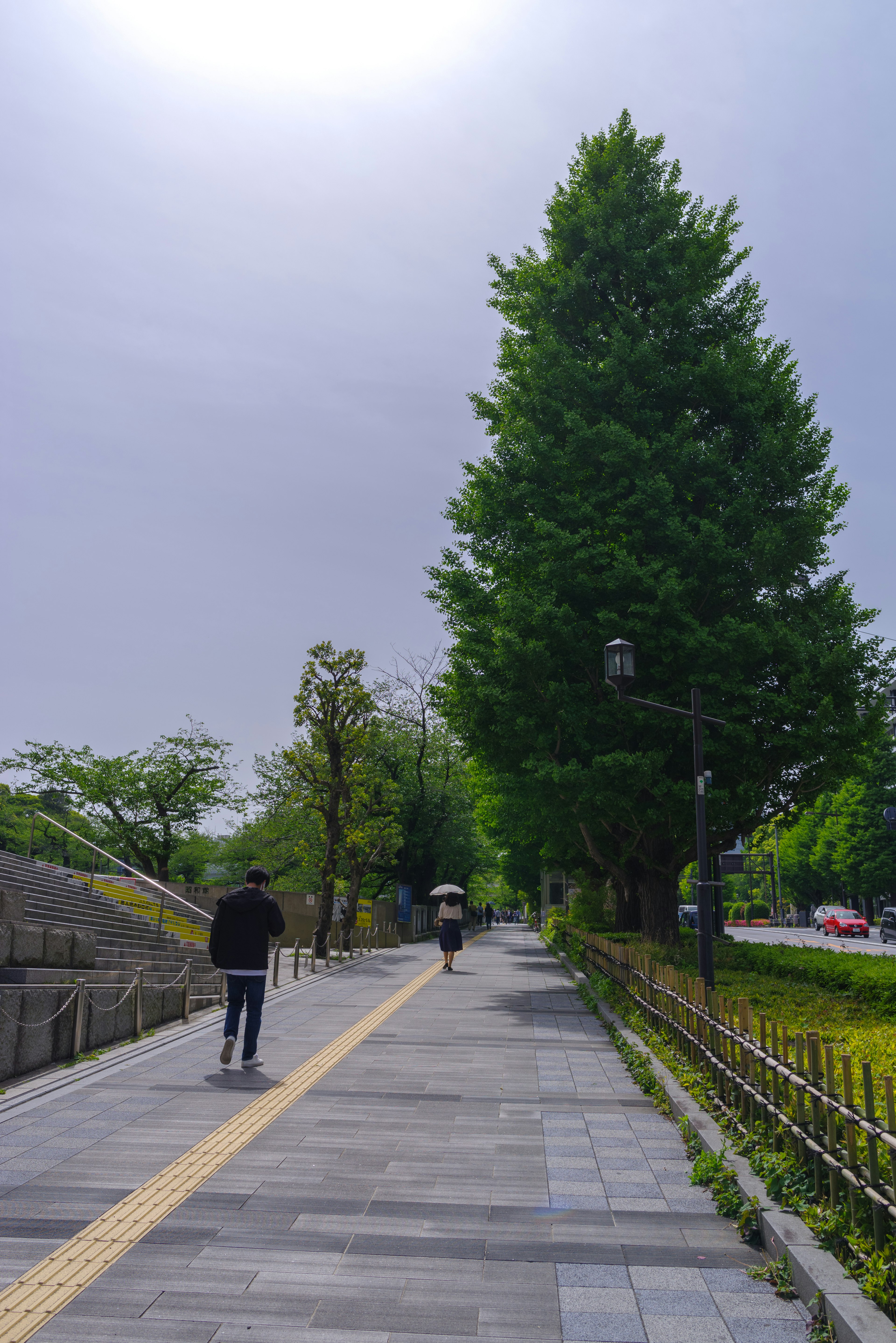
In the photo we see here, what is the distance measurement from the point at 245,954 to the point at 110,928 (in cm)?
898

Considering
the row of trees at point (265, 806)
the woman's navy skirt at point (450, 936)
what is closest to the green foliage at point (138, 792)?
the row of trees at point (265, 806)

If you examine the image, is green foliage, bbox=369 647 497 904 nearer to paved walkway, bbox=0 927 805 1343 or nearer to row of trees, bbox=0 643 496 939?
row of trees, bbox=0 643 496 939

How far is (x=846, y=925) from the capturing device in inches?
1924

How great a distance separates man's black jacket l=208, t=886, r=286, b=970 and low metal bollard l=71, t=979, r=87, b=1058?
4.92ft

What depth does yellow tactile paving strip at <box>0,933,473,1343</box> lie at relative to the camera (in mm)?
3562

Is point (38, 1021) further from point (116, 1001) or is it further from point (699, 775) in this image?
point (699, 775)

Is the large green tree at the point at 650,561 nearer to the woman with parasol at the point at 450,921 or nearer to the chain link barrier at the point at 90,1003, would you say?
the woman with parasol at the point at 450,921

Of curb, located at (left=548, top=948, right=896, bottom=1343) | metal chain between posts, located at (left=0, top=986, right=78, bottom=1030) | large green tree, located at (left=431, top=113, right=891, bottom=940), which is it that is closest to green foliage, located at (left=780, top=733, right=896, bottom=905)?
large green tree, located at (left=431, top=113, right=891, bottom=940)

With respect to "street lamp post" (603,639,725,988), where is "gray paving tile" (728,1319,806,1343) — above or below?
below

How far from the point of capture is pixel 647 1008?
1016 centimetres

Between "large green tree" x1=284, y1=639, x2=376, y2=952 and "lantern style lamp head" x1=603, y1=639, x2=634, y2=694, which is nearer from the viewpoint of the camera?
"lantern style lamp head" x1=603, y1=639, x2=634, y2=694

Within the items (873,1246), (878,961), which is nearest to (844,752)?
(878,961)

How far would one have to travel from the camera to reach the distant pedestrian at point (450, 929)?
21016 mm

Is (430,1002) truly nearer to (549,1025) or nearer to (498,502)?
(549,1025)
